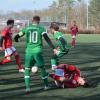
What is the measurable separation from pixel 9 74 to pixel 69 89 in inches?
144

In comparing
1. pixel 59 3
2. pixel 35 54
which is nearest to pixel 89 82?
pixel 35 54

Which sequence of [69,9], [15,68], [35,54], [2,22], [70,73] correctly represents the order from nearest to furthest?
1. [35,54]
2. [70,73]
3. [15,68]
4. [2,22]
5. [69,9]

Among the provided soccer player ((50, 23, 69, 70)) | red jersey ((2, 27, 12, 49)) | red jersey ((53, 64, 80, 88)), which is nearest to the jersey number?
red jersey ((53, 64, 80, 88))

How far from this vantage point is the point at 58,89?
12.3m

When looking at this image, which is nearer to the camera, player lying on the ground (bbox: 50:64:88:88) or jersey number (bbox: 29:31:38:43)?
jersey number (bbox: 29:31:38:43)

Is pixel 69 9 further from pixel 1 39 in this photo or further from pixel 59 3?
pixel 1 39

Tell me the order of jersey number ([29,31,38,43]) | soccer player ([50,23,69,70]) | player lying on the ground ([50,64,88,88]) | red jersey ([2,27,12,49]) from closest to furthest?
jersey number ([29,31,38,43]) → player lying on the ground ([50,64,88,88]) → soccer player ([50,23,69,70]) → red jersey ([2,27,12,49])

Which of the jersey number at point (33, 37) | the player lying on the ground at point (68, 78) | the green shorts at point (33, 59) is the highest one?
the jersey number at point (33, 37)

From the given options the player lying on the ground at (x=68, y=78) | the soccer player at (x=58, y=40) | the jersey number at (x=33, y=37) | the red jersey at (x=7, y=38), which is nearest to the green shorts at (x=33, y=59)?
the jersey number at (x=33, y=37)

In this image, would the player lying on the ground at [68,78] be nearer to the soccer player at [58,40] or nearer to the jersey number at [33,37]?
the jersey number at [33,37]

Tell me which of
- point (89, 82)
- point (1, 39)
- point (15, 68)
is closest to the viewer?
point (89, 82)

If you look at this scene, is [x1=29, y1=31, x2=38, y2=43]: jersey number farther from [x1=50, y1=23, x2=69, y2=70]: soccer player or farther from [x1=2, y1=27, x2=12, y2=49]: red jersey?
[x1=2, y1=27, x2=12, y2=49]: red jersey

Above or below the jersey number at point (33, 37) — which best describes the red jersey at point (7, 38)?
below

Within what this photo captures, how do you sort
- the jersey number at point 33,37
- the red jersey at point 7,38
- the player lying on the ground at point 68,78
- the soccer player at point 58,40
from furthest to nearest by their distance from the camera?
the red jersey at point 7,38
the soccer player at point 58,40
the player lying on the ground at point 68,78
the jersey number at point 33,37
